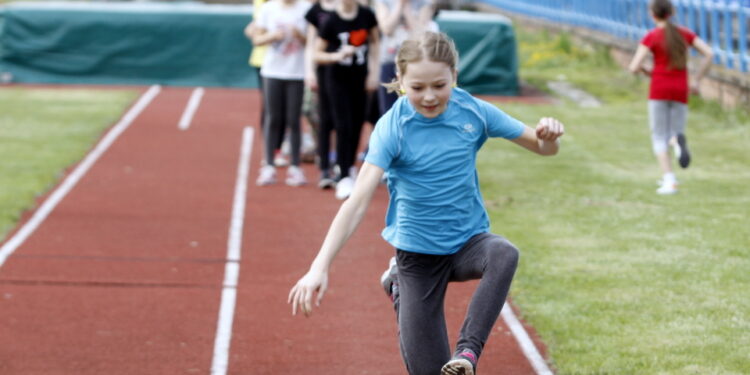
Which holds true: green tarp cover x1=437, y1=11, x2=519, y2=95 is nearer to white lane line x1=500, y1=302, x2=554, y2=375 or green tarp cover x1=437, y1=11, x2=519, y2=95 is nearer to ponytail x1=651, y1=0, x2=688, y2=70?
ponytail x1=651, y1=0, x2=688, y2=70

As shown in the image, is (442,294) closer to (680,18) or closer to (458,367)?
(458,367)

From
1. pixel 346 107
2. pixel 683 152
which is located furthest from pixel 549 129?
pixel 683 152

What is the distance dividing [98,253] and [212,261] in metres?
0.90

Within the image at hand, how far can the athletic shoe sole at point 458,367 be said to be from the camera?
5152 mm

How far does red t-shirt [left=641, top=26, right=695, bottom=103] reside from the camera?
40.1ft

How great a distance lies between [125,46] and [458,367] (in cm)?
1946

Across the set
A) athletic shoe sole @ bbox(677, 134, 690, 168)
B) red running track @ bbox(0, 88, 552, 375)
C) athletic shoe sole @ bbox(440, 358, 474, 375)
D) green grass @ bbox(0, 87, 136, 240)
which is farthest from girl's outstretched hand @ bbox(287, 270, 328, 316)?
athletic shoe sole @ bbox(677, 134, 690, 168)

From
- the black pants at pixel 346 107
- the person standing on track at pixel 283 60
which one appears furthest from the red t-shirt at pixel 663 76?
the person standing on track at pixel 283 60

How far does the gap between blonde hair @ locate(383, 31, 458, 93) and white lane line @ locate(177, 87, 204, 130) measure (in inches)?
510

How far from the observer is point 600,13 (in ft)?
97.1

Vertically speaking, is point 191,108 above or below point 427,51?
below

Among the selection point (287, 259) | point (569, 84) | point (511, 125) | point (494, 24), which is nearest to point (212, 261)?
point (287, 259)

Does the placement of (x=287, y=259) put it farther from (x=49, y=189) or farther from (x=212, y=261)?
(x=49, y=189)

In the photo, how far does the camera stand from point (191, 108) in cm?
2039
